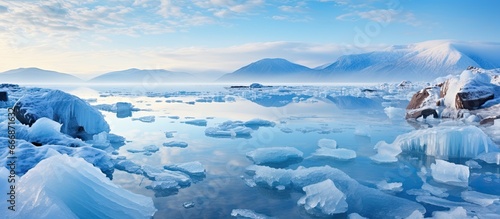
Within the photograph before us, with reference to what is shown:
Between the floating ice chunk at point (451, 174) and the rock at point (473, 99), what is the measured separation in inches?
430

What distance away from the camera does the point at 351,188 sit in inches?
231

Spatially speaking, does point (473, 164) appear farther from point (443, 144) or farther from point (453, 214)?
point (453, 214)

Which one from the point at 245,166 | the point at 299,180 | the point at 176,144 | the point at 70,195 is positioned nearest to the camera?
the point at 70,195

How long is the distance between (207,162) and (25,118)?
6.49 metres

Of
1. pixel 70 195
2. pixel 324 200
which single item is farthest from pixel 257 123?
pixel 70 195

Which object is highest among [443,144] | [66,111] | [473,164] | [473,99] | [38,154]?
[473,99]

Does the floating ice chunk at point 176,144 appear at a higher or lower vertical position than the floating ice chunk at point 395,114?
lower

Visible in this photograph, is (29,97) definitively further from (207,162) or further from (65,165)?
(65,165)

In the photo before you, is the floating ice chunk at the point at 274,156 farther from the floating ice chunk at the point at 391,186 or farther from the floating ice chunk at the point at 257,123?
the floating ice chunk at the point at 257,123

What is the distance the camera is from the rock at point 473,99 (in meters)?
15.7

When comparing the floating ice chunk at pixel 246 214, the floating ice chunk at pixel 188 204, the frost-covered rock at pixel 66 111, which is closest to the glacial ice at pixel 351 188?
the floating ice chunk at pixel 246 214

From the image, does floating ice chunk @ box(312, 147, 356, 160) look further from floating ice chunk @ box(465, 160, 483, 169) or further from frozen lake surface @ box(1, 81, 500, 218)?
floating ice chunk @ box(465, 160, 483, 169)

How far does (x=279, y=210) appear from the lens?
5277mm

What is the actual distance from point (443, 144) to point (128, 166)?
7.86 m
